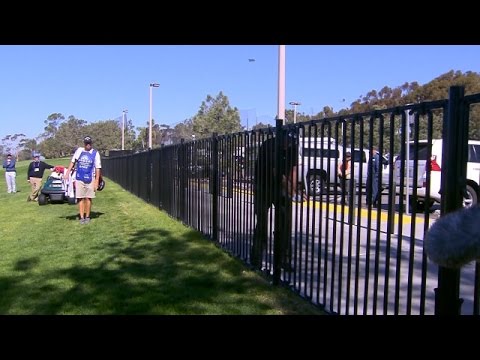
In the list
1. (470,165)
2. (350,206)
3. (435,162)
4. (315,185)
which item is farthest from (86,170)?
(470,165)

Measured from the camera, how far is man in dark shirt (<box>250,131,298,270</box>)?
18.8 ft

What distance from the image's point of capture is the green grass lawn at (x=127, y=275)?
5137 millimetres

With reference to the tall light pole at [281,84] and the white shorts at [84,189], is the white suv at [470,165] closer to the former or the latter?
the white shorts at [84,189]

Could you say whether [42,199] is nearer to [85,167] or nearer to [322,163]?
[85,167]

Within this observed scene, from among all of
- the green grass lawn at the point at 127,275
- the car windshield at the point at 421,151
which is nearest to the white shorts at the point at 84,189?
the green grass lawn at the point at 127,275

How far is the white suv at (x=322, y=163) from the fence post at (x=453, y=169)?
3.40 feet

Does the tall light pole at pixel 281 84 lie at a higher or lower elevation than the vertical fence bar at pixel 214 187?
higher

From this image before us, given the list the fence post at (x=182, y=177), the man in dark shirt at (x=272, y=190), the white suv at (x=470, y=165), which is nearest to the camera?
the white suv at (x=470, y=165)

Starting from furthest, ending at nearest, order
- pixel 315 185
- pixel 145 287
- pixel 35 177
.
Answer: pixel 35 177, pixel 145 287, pixel 315 185

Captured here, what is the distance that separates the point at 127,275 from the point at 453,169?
4.35 m

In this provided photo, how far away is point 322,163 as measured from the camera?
16.8 feet
